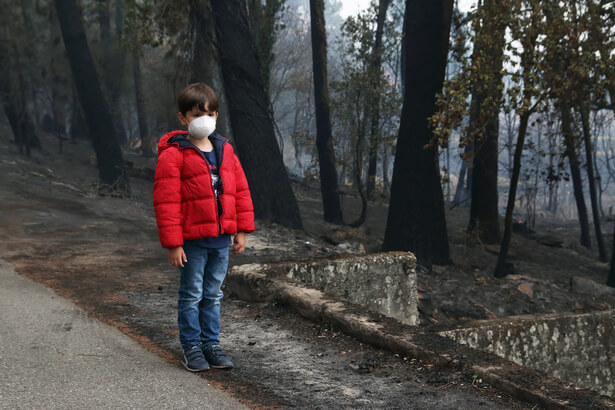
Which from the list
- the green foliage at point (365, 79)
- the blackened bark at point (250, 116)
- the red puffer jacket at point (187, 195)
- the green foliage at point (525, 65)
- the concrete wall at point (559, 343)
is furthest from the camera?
the green foliage at point (365, 79)

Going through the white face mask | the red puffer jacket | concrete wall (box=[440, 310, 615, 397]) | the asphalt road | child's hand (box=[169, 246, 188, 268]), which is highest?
the white face mask

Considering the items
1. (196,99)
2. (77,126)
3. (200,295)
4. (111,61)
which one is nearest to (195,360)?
(200,295)

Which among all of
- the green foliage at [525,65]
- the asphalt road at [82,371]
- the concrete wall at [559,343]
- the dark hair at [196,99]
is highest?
the green foliage at [525,65]

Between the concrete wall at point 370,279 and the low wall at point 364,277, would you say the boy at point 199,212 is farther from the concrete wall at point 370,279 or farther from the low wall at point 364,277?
the concrete wall at point 370,279

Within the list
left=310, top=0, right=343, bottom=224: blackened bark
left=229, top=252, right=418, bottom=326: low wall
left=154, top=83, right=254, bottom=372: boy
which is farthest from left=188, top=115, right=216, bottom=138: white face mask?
left=310, top=0, right=343, bottom=224: blackened bark

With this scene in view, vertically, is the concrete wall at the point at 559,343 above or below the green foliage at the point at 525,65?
below

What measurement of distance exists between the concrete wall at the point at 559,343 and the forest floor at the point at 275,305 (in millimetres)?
520

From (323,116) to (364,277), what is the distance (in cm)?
1278

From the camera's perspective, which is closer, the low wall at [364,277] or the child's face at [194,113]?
the child's face at [194,113]

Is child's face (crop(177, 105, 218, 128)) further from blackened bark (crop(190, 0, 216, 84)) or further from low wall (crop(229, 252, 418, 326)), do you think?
blackened bark (crop(190, 0, 216, 84))

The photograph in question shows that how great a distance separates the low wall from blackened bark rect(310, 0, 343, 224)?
11.8 meters

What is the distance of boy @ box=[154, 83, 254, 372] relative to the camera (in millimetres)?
3965

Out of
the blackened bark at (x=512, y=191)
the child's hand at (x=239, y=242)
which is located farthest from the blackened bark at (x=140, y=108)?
the child's hand at (x=239, y=242)

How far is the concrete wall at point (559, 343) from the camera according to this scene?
6332mm
